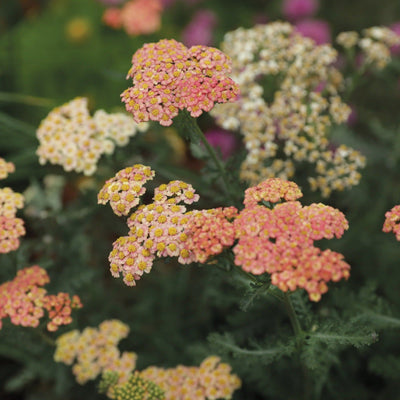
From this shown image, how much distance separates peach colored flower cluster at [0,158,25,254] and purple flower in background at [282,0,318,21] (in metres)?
2.57

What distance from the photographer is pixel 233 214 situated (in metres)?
1.52

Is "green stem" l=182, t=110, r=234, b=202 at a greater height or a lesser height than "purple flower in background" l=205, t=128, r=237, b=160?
greater

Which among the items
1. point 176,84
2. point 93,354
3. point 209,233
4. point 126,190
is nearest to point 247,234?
point 209,233

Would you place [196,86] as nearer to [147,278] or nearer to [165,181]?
[165,181]

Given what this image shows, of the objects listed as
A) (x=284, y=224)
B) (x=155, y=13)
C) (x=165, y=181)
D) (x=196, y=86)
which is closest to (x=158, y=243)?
(x=284, y=224)

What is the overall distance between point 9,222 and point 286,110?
4.07ft

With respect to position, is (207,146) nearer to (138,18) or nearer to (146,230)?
(146,230)

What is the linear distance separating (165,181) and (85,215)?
0.56 meters

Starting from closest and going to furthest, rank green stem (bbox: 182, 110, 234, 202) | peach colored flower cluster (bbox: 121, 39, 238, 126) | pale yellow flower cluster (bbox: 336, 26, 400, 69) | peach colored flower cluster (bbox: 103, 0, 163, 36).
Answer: peach colored flower cluster (bbox: 121, 39, 238, 126), green stem (bbox: 182, 110, 234, 202), pale yellow flower cluster (bbox: 336, 26, 400, 69), peach colored flower cluster (bbox: 103, 0, 163, 36)

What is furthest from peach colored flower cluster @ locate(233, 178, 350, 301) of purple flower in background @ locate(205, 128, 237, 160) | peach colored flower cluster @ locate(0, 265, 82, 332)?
purple flower in background @ locate(205, 128, 237, 160)

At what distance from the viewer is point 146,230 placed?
155 centimetres

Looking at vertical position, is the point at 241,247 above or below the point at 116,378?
Answer: above

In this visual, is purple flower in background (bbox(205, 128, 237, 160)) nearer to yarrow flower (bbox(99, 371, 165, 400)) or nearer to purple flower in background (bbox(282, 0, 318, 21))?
purple flower in background (bbox(282, 0, 318, 21))

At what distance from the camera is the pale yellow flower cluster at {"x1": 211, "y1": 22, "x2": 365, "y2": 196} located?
2188 mm
